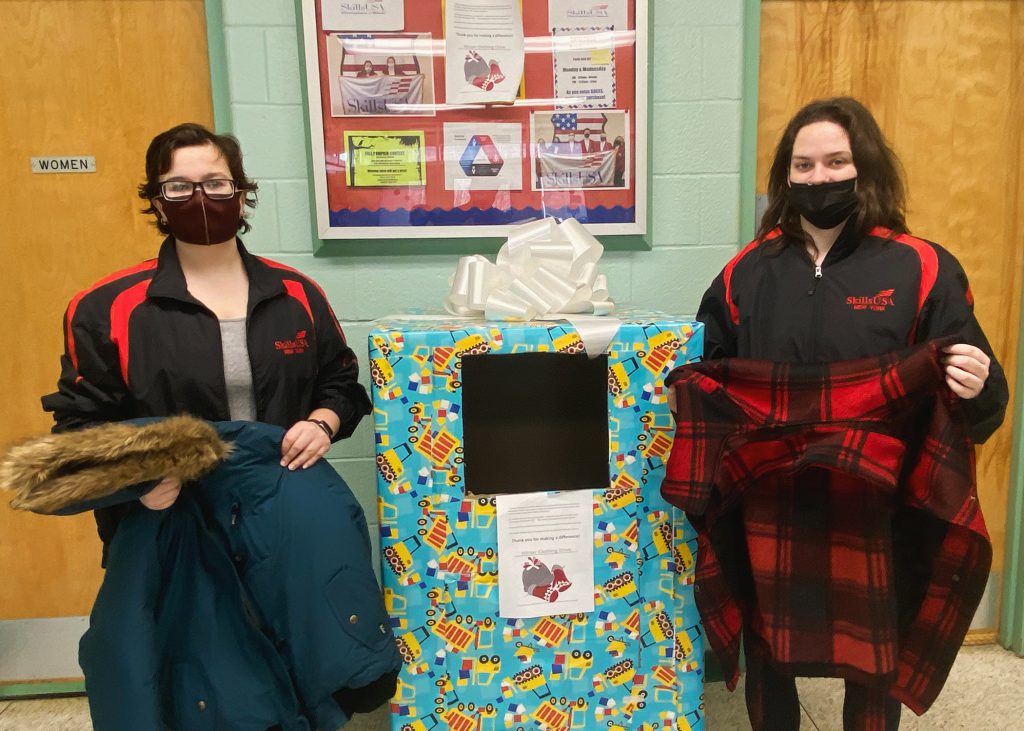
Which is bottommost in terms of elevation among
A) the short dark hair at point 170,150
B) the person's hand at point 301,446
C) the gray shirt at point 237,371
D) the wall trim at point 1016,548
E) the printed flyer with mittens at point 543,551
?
the wall trim at point 1016,548

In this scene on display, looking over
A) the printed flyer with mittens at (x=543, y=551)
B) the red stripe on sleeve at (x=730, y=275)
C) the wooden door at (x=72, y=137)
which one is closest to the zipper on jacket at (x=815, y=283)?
the red stripe on sleeve at (x=730, y=275)

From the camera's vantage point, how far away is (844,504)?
1.12 m

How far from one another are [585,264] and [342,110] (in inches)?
28.2

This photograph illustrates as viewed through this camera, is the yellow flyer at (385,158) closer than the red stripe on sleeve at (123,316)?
No

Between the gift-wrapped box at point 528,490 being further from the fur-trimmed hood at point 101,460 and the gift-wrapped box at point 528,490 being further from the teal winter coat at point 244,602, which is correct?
the fur-trimmed hood at point 101,460

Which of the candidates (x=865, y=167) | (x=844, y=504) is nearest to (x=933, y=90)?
(x=865, y=167)

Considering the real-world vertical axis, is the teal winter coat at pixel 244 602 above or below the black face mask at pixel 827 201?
below

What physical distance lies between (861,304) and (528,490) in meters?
0.65

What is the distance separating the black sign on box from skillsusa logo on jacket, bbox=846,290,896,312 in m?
0.43

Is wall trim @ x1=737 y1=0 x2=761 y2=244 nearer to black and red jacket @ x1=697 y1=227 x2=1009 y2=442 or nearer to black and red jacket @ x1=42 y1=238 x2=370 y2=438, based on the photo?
black and red jacket @ x1=697 y1=227 x2=1009 y2=442

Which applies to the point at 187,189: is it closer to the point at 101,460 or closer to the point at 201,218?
the point at 201,218

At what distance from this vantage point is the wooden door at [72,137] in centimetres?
161

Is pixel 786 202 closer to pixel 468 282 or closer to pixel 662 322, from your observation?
pixel 662 322

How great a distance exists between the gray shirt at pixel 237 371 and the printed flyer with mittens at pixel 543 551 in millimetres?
457
